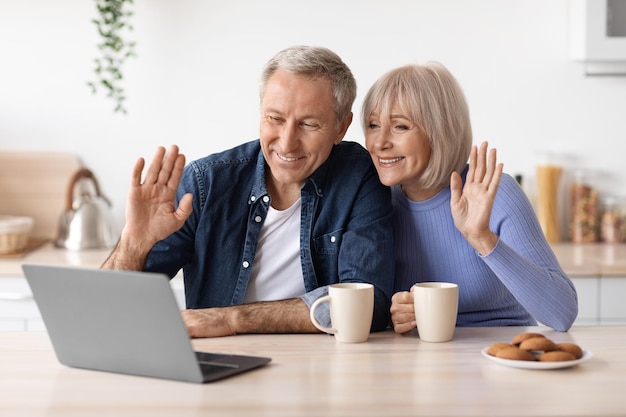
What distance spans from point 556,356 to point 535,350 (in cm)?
5

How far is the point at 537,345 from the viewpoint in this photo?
4.89 ft

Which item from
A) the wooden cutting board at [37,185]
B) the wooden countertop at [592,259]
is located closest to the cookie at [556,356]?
the wooden countertop at [592,259]

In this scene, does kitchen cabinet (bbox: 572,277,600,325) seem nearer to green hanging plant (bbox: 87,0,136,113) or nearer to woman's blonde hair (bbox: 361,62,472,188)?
woman's blonde hair (bbox: 361,62,472,188)

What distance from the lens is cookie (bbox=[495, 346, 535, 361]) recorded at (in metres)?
1.46

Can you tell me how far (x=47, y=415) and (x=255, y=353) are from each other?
439 mm

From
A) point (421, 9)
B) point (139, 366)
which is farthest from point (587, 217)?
point (139, 366)

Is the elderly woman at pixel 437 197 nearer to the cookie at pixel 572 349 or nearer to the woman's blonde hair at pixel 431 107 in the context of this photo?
the woman's blonde hair at pixel 431 107

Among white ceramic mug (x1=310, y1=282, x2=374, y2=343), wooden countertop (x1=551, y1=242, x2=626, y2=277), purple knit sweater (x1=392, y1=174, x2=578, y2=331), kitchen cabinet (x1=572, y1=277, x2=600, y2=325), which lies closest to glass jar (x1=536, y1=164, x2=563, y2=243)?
wooden countertop (x1=551, y1=242, x2=626, y2=277)

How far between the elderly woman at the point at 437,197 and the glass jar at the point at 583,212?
139 centimetres

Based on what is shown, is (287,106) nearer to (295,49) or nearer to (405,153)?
(295,49)

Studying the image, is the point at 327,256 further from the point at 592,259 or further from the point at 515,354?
the point at 592,259

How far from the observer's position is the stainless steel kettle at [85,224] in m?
3.19

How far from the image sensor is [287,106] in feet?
6.45

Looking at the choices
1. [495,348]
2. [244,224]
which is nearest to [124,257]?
[244,224]
